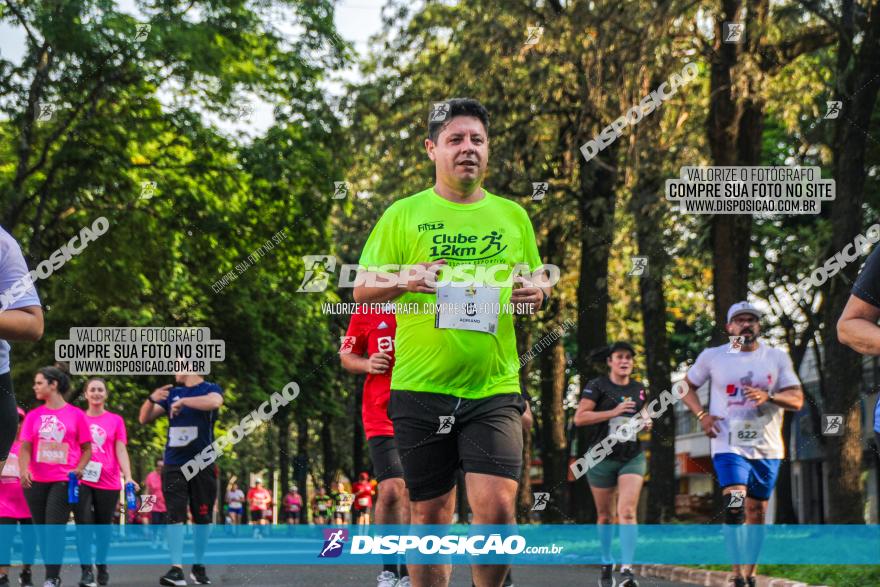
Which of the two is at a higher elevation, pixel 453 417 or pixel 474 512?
pixel 453 417

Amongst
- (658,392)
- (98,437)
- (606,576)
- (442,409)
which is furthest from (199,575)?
(658,392)

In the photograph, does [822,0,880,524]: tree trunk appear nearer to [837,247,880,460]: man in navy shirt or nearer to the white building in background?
[837,247,880,460]: man in navy shirt

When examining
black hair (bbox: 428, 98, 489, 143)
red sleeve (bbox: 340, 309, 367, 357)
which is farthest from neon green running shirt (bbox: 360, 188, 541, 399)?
red sleeve (bbox: 340, 309, 367, 357)

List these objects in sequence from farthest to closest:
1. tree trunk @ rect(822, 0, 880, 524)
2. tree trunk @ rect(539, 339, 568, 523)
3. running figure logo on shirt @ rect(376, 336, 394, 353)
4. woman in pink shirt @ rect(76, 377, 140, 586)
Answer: tree trunk @ rect(539, 339, 568, 523) → tree trunk @ rect(822, 0, 880, 524) → woman in pink shirt @ rect(76, 377, 140, 586) → running figure logo on shirt @ rect(376, 336, 394, 353)

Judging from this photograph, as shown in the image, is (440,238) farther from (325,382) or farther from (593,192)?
(325,382)

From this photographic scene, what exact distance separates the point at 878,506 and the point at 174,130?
29866 mm

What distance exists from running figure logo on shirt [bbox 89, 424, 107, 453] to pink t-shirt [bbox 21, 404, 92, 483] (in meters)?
0.30

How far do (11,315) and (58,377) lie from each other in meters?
7.29

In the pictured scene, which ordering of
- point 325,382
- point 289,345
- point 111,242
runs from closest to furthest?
point 111,242
point 289,345
point 325,382

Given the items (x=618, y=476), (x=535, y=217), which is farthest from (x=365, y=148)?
(x=618, y=476)

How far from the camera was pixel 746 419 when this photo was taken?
36.3 ft

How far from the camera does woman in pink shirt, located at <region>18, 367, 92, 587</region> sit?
39.9ft

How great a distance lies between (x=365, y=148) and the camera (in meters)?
25.9

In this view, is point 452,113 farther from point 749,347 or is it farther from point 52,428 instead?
point 52,428
